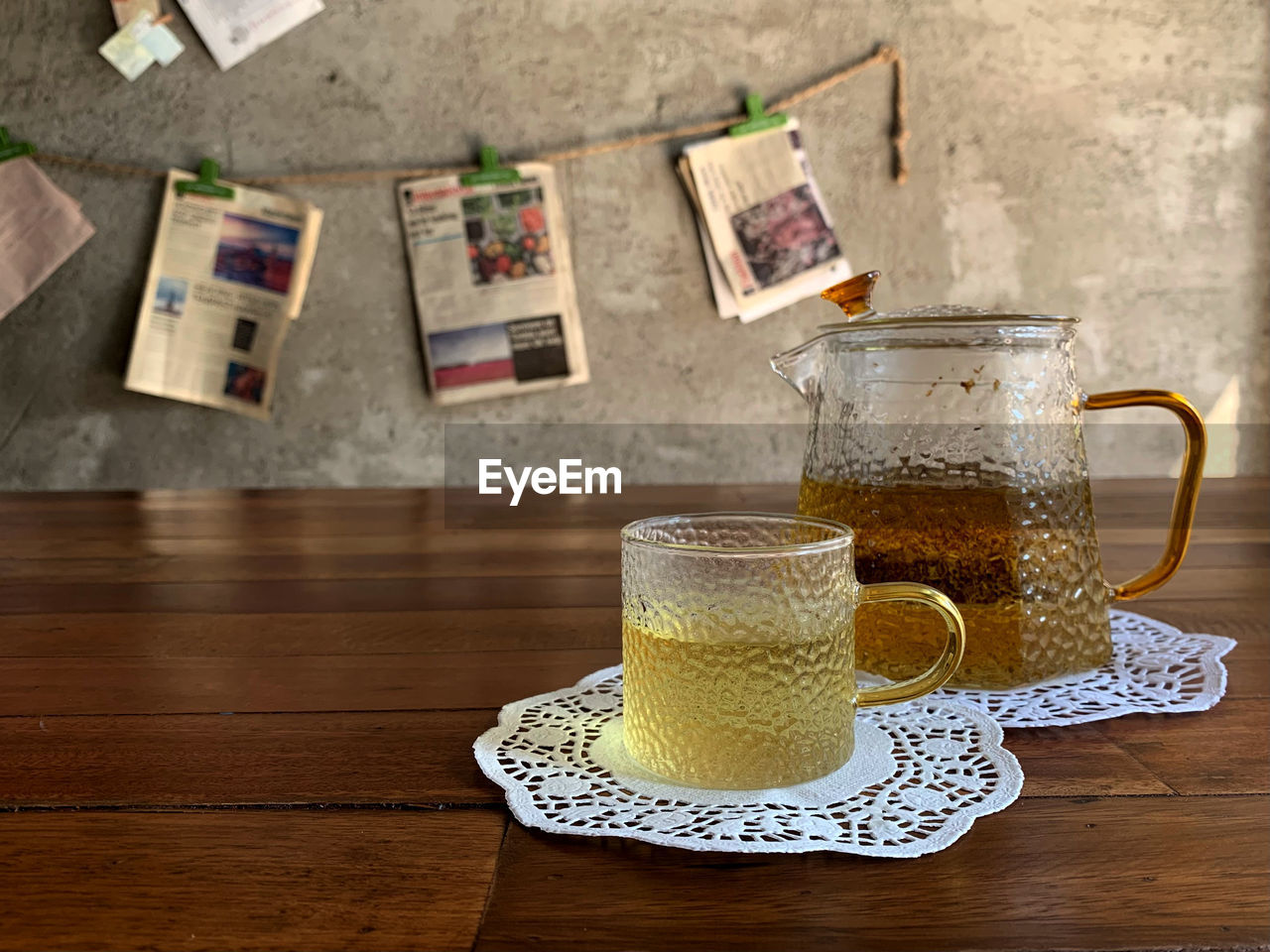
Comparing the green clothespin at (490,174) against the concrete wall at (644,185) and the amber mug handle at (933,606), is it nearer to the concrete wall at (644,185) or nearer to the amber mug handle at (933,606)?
the concrete wall at (644,185)

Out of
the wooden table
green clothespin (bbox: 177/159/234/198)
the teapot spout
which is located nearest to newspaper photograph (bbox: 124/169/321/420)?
green clothespin (bbox: 177/159/234/198)

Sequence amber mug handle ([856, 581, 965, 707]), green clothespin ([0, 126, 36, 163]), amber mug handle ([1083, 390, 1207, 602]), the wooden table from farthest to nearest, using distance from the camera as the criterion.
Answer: green clothespin ([0, 126, 36, 163]) < amber mug handle ([1083, 390, 1207, 602]) < amber mug handle ([856, 581, 965, 707]) < the wooden table

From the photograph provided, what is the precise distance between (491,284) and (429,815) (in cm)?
164

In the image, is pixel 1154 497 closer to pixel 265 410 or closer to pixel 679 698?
pixel 679 698

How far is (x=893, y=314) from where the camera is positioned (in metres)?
0.45

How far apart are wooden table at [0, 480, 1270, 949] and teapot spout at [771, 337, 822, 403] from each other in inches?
7.0

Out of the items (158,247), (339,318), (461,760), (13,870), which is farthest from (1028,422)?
(158,247)

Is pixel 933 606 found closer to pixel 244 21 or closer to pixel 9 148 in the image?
pixel 244 21

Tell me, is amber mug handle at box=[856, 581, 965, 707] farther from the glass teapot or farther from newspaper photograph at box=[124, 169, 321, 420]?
newspaper photograph at box=[124, 169, 321, 420]

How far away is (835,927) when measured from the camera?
25 cm

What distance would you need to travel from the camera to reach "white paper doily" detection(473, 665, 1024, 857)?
0.30 meters

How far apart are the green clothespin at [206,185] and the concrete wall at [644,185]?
5 cm

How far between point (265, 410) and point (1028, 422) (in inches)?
67.0

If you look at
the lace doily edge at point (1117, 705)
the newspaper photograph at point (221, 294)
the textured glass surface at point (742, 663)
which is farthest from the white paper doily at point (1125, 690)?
the newspaper photograph at point (221, 294)
